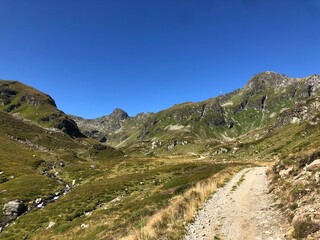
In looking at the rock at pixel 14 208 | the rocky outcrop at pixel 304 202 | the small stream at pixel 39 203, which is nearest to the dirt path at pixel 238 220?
the rocky outcrop at pixel 304 202

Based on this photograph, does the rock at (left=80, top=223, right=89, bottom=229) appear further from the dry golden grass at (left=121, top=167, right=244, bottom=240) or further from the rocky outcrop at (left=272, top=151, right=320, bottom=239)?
the rocky outcrop at (left=272, top=151, right=320, bottom=239)

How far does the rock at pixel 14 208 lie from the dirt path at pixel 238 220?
118 ft

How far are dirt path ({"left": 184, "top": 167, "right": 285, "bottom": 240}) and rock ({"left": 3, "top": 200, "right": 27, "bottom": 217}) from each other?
3599 cm

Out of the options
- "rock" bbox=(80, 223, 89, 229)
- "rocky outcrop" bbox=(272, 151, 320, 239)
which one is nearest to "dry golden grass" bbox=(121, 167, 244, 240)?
"rocky outcrop" bbox=(272, 151, 320, 239)

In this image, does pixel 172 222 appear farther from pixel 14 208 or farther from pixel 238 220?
pixel 14 208

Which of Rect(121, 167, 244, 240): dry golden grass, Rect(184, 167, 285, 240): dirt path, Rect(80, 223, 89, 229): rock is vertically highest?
Rect(121, 167, 244, 240): dry golden grass

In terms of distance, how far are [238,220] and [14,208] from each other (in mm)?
42388

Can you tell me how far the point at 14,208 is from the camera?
48219 millimetres

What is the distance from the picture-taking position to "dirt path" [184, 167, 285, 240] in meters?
16.6

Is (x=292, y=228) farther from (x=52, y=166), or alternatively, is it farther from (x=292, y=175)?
(x=52, y=166)

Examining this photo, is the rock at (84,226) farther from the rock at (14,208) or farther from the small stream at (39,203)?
the rock at (14,208)

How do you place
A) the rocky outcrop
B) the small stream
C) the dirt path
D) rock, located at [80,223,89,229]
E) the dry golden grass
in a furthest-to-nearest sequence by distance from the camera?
the small stream, rock, located at [80,223,89,229], the dry golden grass, the dirt path, the rocky outcrop

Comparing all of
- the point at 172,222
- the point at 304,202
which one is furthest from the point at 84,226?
the point at 304,202

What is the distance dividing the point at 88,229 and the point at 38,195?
33.4 meters
